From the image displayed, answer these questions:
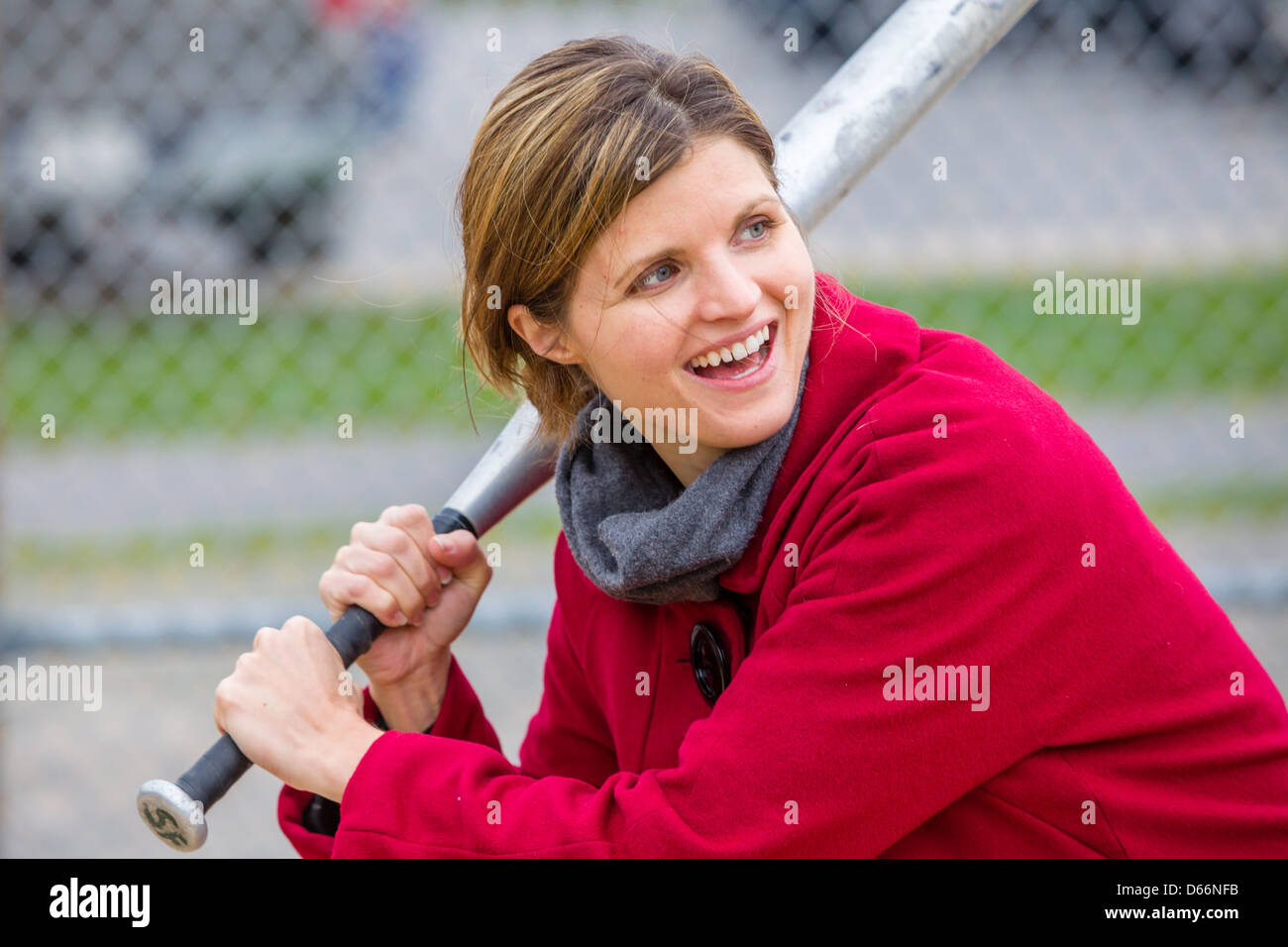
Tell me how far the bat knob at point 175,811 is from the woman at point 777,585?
104mm

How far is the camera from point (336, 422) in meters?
7.13

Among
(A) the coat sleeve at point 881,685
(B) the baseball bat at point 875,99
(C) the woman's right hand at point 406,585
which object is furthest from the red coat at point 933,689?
(C) the woman's right hand at point 406,585

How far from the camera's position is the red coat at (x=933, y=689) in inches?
53.7

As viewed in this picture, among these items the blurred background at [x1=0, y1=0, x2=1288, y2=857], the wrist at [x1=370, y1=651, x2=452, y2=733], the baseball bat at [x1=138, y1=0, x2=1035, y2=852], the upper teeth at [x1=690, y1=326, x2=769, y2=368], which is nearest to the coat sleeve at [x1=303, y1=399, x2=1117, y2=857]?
the upper teeth at [x1=690, y1=326, x2=769, y2=368]

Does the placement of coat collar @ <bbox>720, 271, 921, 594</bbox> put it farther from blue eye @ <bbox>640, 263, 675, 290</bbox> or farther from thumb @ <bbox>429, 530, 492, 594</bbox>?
thumb @ <bbox>429, 530, 492, 594</bbox>

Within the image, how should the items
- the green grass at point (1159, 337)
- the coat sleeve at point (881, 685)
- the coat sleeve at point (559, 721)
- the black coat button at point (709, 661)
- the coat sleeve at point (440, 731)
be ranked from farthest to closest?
1. the green grass at point (1159, 337)
2. the coat sleeve at point (559, 721)
3. the coat sleeve at point (440, 731)
4. the black coat button at point (709, 661)
5. the coat sleeve at point (881, 685)

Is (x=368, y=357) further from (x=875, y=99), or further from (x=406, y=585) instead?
(x=875, y=99)

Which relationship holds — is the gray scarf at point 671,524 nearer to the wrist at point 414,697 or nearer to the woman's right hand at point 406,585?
the woman's right hand at point 406,585

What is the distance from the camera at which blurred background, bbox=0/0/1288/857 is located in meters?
6.01

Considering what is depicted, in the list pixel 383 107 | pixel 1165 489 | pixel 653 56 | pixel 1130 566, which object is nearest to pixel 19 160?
pixel 383 107

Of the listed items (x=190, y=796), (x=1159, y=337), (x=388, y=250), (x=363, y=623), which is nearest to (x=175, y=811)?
(x=190, y=796)

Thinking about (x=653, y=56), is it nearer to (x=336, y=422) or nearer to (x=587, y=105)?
(x=587, y=105)

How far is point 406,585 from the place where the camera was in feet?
6.19
